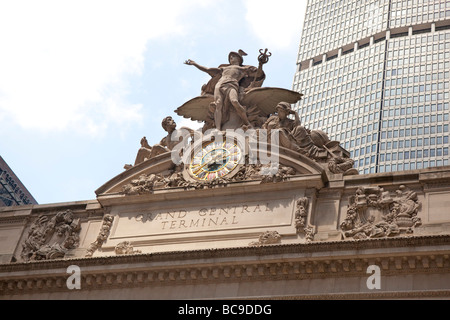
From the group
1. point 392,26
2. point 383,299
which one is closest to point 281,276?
point 383,299

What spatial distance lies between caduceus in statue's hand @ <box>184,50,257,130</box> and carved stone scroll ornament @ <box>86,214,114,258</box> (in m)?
5.67

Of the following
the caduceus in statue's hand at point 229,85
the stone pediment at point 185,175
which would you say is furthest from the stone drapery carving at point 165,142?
the caduceus in statue's hand at point 229,85

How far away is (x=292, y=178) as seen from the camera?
1265 inches

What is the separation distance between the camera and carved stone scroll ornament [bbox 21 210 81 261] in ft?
114

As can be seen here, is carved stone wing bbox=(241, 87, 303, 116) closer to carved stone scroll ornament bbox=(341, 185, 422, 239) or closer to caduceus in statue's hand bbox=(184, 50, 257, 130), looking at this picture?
caduceus in statue's hand bbox=(184, 50, 257, 130)

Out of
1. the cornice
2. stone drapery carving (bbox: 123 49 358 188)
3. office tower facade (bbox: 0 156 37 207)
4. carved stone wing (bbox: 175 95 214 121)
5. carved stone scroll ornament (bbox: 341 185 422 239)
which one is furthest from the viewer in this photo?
office tower facade (bbox: 0 156 37 207)

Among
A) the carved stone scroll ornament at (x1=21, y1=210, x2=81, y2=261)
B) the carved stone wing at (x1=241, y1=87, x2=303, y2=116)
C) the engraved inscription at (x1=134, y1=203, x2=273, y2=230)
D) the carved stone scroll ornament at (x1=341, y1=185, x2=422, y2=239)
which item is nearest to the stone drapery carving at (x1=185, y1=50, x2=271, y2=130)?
the carved stone wing at (x1=241, y1=87, x2=303, y2=116)

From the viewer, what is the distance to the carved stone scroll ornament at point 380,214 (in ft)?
96.0

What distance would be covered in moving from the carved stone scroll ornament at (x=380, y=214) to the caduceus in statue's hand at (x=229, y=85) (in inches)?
258

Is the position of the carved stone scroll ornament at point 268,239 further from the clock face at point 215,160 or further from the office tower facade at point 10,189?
the office tower facade at point 10,189
